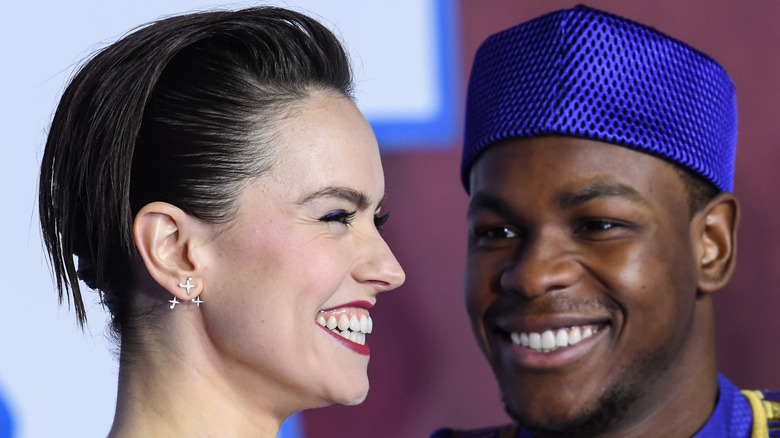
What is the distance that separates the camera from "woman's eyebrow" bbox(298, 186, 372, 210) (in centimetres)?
122

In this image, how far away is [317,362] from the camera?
1206 millimetres

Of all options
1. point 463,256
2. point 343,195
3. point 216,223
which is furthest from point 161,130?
point 463,256

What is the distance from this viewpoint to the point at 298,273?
119cm

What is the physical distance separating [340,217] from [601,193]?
0.43m

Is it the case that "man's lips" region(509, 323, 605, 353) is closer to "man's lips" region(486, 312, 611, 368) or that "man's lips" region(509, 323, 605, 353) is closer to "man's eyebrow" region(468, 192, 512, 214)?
"man's lips" region(486, 312, 611, 368)

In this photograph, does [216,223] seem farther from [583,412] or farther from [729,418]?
[729,418]

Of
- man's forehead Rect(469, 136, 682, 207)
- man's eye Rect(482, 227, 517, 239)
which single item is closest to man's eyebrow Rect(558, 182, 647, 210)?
man's forehead Rect(469, 136, 682, 207)

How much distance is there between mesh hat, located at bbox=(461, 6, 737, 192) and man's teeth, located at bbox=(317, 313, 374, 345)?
1.38ft

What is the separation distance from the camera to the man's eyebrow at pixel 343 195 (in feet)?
4.01

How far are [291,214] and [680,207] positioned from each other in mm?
641

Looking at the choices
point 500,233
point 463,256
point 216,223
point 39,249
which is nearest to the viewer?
point 216,223


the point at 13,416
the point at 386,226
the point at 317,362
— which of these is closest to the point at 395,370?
the point at 386,226

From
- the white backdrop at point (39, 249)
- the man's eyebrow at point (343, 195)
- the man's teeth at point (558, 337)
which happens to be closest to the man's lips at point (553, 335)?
the man's teeth at point (558, 337)

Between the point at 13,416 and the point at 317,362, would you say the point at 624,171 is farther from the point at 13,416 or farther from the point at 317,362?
the point at 13,416
